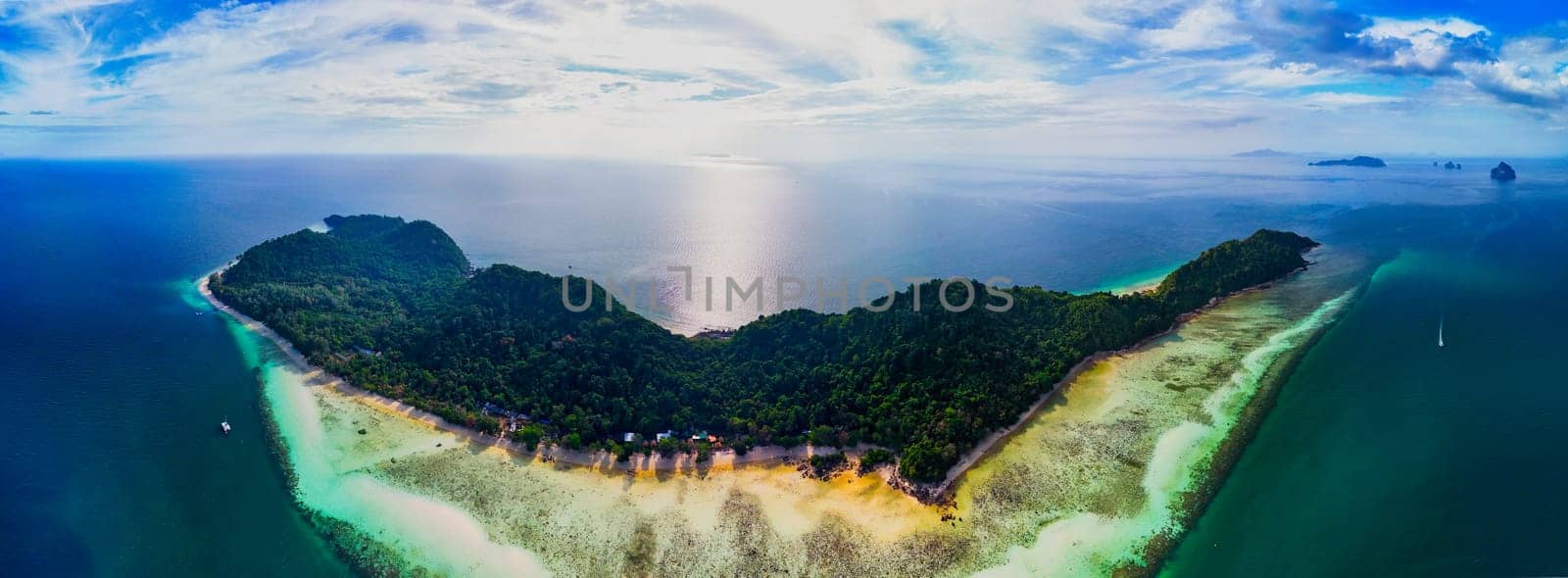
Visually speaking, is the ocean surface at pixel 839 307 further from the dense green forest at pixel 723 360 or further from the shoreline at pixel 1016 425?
the shoreline at pixel 1016 425

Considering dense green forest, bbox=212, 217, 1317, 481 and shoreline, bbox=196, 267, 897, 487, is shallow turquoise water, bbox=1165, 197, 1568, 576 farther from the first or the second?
→ shoreline, bbox=196, 267, 897, 487

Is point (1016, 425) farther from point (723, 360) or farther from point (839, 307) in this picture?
point (839, 307)

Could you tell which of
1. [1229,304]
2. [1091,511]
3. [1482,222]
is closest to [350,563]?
[1091,511]

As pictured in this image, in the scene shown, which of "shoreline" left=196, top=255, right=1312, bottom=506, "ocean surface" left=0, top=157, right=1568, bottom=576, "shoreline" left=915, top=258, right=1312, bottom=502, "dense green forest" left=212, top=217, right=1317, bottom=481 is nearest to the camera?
"ocean surface" left=0, top=157, right=1568, bottom=576

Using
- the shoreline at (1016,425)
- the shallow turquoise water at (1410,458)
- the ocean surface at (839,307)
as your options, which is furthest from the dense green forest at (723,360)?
the shallow turquoise water at (1410,458)

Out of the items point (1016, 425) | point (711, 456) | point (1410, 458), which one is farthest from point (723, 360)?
point (1410, 458)

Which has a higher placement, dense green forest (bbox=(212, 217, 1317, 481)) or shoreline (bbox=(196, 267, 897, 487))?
dense green forest (bbox=(212, 217, 1317, 481))

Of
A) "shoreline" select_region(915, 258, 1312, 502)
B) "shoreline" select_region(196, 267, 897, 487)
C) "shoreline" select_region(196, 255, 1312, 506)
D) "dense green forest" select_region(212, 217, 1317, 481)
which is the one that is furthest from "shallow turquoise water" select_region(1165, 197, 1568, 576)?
"shoreline" select_region(196, 267, 897, 487)
